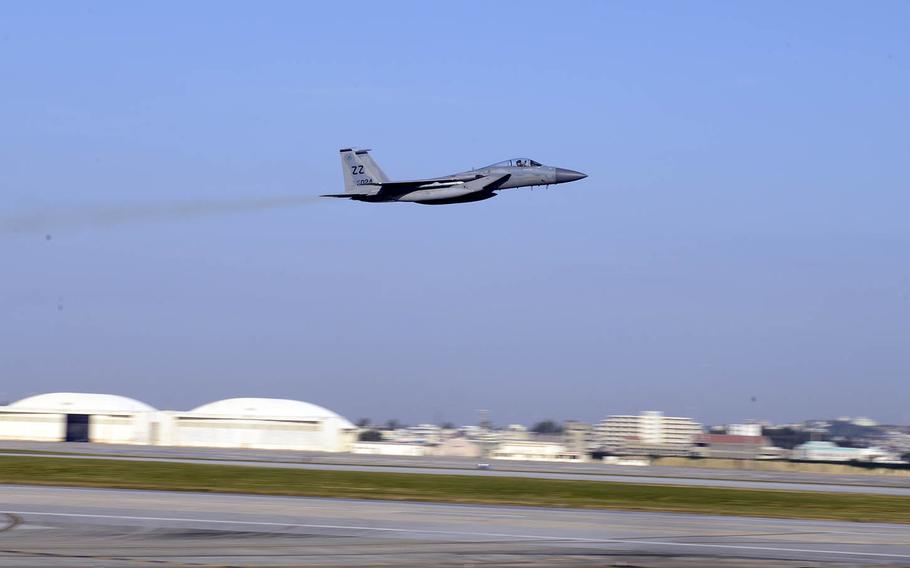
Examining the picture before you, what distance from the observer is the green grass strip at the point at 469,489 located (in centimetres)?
3228

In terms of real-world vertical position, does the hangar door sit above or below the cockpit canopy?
below

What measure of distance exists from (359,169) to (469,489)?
18.8m

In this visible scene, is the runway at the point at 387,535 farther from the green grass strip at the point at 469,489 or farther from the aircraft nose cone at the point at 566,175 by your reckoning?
the aircraft nose cone at the point at 566,175

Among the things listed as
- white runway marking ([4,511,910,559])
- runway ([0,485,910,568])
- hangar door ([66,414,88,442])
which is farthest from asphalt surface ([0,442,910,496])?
hangar door ([66,414,88,442])

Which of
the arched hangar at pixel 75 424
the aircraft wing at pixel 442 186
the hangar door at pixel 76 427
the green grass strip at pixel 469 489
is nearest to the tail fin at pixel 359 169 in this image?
the aircraft wing at pixel 442 186

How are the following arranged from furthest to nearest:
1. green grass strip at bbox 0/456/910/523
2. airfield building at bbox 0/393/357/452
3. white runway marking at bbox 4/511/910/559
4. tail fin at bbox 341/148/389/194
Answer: airfield building at bbox 0/393/357/452 < tail fin at bbox 341/148/389/194 < green grass strip at bbox 0/456/910/523 < white runway marking at bbox 4/511/910/559

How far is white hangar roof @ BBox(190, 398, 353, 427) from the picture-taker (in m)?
92.4

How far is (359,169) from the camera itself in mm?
49781

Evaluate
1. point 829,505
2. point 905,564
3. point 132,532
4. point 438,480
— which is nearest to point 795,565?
point 905,564

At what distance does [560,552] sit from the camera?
807 inches

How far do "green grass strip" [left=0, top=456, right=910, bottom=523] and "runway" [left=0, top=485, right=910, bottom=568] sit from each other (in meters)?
2.92

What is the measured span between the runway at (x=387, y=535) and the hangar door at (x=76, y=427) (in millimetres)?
67786

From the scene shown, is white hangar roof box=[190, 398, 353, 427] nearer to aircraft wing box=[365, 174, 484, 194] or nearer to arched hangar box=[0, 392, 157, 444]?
arched hangar box=[0, 392, 157, 444]

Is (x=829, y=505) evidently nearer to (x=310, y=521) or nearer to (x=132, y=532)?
(x=310, y=521)
